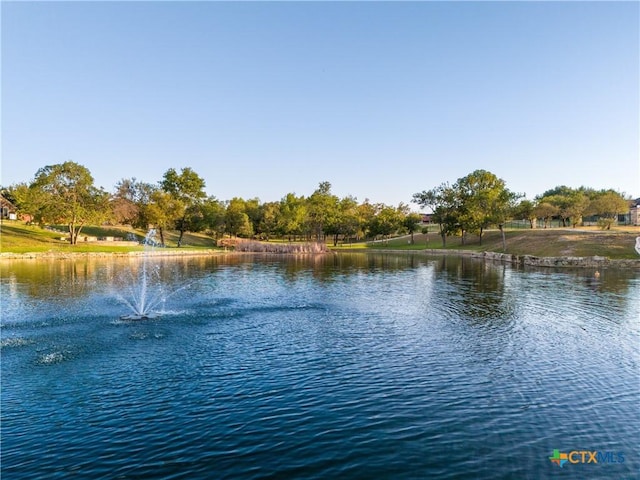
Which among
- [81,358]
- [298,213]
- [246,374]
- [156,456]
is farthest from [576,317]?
[298,213]

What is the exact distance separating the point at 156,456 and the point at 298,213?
13795 centimetres

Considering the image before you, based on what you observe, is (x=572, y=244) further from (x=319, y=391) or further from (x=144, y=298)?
(x=319, y=391)

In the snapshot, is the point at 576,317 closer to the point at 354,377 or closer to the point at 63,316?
the point at 354,377

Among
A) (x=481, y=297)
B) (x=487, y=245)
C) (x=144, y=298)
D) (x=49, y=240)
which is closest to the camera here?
(x=144, y=298)

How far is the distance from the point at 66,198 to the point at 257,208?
7252cm

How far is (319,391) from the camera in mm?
15961

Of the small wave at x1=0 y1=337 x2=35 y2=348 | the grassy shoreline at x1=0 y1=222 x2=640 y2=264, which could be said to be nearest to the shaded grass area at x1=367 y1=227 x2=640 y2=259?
the grassy shoreline at x1=0 y1=222 x2=640 y2=264

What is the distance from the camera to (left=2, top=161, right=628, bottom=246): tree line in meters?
96.9

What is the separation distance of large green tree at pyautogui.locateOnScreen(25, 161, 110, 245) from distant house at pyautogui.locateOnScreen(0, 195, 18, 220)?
3974 centimetres

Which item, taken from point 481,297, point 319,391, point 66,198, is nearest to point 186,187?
point 66,198

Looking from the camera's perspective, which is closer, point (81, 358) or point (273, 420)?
point (273, 420)

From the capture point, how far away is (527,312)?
31.0 m

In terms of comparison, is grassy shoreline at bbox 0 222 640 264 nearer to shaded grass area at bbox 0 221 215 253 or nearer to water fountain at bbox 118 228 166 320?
shaded grass area at bbox 0 221 215 253

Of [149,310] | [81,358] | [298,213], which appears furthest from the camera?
[298,213]
